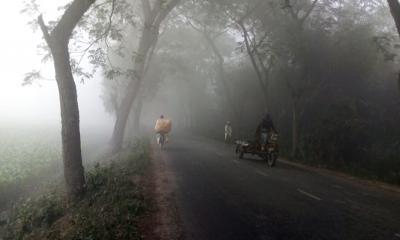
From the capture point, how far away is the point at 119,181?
43.2ft

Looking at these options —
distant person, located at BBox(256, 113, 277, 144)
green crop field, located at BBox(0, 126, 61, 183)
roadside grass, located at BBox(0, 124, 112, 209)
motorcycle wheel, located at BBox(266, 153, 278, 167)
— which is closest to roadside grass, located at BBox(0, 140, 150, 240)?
roadside grass, located at BBox(0, 124, 112, 209)

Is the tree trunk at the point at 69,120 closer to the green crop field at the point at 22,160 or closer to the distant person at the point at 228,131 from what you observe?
the green crop field at the point at 22,160

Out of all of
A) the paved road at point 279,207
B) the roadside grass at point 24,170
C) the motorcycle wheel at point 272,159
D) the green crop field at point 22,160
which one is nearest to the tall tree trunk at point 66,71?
the paved road at point 279,207

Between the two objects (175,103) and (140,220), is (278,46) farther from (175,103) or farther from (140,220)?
(175,103)

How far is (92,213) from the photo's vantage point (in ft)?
31.7

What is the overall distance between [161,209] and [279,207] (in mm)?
2799

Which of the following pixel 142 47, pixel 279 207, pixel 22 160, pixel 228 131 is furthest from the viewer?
pixel 228 131

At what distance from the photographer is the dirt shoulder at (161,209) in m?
8.14

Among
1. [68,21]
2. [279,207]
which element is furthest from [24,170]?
[279,207]

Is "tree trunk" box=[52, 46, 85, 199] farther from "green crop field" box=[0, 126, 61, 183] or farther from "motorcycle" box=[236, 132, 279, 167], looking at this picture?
A: "motorcycle" box=[236, 132, 279, 167]

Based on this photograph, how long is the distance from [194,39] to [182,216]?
4429 cm

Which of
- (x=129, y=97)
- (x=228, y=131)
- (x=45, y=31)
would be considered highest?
(x=45, y=31)

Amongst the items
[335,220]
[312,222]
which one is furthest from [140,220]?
[335,220]

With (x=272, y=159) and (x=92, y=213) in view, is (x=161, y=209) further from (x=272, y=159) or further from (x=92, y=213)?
Result: (x=272, y=159)
